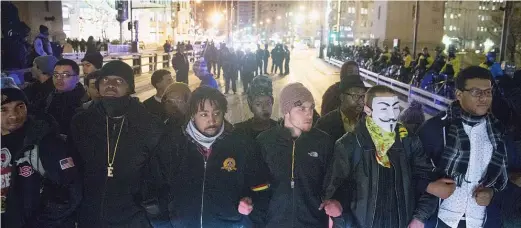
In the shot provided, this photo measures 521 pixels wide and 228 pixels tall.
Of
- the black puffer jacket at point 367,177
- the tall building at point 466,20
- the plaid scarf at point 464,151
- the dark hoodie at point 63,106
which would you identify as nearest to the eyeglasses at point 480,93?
the plaid scarf at point 464,151

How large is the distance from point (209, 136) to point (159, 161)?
1.34 feet

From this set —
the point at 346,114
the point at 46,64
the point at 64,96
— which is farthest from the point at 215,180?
the point at 46,64

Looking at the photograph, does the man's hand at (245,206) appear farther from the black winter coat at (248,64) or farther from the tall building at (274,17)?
the tall building at (274,17)

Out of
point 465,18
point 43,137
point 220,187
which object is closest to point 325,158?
point 220,187

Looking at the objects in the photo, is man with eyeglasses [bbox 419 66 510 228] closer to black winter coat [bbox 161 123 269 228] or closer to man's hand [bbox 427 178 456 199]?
man's hand [bbox 427 178 456 199]

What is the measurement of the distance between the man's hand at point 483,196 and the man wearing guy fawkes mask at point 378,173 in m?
0.36

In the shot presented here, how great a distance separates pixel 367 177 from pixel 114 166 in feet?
5.60

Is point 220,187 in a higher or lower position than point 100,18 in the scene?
lower

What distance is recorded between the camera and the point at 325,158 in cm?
341

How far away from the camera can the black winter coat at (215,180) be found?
3.33m

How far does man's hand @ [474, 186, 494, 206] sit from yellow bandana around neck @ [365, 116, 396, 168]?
0.74m

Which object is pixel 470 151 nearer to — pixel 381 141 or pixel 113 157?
pixel 381 141

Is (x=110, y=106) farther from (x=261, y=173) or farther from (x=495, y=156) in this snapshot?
(x=495, y=156)

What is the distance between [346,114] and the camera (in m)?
4.73
